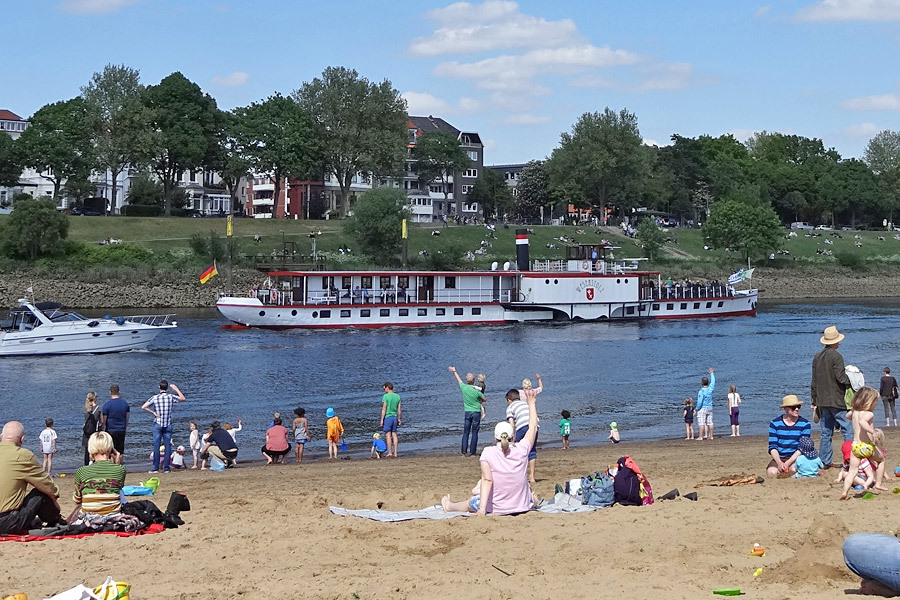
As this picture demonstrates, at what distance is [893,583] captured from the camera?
30.0 feet

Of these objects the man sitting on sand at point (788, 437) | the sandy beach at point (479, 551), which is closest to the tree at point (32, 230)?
the sandy beach at point (479, 551)

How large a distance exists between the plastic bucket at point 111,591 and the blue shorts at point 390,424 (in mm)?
13650

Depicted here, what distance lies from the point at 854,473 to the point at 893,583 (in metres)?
5.40

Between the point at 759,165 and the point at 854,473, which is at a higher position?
the point at 759,165

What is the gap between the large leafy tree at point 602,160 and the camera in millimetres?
126188

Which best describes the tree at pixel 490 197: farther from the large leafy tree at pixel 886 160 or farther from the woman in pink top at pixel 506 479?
the woman in pink top at pixel 506 479

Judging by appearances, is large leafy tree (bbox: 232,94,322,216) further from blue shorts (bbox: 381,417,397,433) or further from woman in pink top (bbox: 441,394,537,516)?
woman in pink top (bbox: 441,394,537,516)

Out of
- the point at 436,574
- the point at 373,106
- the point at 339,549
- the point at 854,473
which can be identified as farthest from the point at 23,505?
the point at 373,106

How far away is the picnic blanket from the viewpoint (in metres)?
14.0

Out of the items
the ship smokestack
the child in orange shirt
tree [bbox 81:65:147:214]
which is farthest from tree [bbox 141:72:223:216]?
the child in orange shirt

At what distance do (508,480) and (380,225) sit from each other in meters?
75.9

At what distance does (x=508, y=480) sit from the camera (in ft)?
45.3

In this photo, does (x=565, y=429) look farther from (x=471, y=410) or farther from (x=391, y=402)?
(x=391, y=402)

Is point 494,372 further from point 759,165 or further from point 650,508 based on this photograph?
point 759,165
